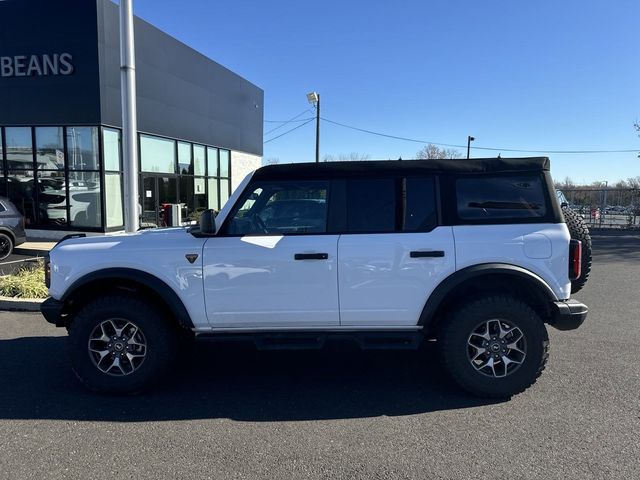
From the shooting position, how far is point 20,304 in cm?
685

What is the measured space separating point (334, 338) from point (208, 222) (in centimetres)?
139

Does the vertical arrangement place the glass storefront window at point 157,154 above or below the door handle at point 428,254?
above

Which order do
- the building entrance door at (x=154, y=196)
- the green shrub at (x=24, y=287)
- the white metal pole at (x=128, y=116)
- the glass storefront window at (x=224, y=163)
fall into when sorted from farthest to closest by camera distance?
the glass storefront window at (x=224, y=163) < the building entrance door at (x=154, y=196) < the white metal pole at (x=128, y=116) < the green shrub at (x=24, y=287)

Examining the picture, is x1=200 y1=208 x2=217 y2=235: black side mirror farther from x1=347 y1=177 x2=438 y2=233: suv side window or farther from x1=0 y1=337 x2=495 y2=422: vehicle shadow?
x1=0 y1=337 x2=495 y2=422: vehicle shadow

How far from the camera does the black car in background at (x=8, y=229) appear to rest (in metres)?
11.0

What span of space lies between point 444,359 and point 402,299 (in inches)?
23.6

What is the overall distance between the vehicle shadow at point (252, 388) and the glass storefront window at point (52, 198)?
32.9 ft

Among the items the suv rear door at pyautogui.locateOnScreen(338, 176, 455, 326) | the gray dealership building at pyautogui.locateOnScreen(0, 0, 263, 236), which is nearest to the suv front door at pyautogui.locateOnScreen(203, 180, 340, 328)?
the suv rear door at pyautogui.locateOnScreen(338, 176, 455, 326)

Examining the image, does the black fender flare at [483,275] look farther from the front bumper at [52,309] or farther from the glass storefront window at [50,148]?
the glass storefront window at [50,148]

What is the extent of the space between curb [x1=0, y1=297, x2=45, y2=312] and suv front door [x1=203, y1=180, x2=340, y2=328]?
4239mm

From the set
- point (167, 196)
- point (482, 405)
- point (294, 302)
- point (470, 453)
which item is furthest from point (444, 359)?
point (167, 196)

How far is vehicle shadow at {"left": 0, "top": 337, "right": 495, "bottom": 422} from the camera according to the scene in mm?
3684

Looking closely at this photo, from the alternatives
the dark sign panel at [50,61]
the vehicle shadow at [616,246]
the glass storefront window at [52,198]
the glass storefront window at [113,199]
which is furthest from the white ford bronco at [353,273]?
the glass storefront window at [52,198]

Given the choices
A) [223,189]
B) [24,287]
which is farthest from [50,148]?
[223,189]
